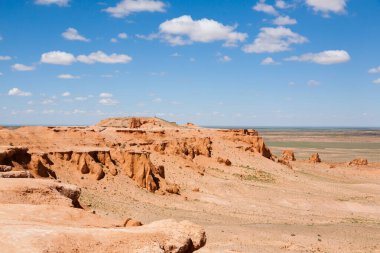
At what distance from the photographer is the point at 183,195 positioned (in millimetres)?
41375

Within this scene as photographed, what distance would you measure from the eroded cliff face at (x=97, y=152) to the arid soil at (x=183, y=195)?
10cm

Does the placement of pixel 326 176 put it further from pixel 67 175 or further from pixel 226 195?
pixel 67 175

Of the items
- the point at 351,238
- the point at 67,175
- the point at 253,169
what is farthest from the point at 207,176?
the point at 351,238

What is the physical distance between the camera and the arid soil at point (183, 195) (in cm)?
1402

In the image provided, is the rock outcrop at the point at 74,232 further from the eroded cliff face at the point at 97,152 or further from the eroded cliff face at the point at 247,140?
the eroded cliff face at the point at 247,140

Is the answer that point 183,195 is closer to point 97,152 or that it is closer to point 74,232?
point 97,152

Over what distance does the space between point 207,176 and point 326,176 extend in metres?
23.9

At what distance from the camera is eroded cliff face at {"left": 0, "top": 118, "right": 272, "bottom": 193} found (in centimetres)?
3160

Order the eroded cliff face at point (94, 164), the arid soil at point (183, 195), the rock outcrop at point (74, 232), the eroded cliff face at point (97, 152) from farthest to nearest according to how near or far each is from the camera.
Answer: the eroded cliff face at point (97, 152) < the eroded cliff face at point (94, 164) < the arid soil at point (183, 195) < the rock outcrop at point (74, 232)

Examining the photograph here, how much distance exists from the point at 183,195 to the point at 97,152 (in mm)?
8743

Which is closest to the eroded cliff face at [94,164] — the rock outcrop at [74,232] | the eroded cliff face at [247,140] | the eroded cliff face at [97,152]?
the eroded cliff face at [97,152]

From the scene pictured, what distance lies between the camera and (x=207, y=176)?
4962cm

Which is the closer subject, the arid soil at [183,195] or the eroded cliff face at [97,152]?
the arid soil at [183,195]

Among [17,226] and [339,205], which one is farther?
[339,205]
